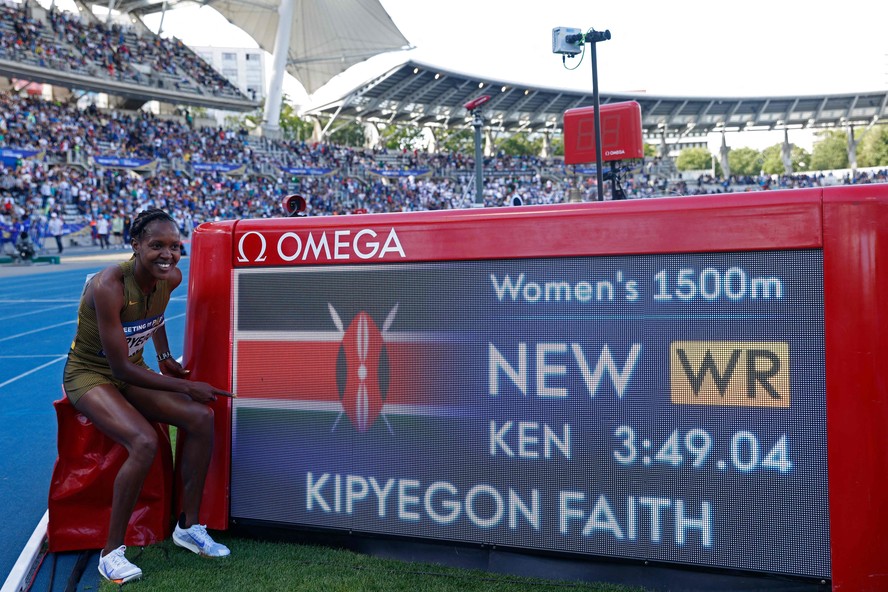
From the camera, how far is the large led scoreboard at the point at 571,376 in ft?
8.43

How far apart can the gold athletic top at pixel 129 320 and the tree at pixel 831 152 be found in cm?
11080

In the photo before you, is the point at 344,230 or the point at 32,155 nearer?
the point at 344,230

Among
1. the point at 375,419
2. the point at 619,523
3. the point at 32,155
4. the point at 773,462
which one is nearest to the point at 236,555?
the point at 375,419

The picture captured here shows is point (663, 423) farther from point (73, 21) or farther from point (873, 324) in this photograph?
point (73, 21)

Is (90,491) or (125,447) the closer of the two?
(125,447)

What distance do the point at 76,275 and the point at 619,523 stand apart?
69.9 ft

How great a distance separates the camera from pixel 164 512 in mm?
3738

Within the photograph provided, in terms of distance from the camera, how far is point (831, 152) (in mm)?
103625

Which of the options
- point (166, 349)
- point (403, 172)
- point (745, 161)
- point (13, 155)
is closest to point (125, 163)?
point (13, 155)

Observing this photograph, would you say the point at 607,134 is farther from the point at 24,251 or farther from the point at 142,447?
the point at 24,251

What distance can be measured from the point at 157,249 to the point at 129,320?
347 mm

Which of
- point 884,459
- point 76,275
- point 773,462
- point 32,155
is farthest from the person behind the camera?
point 32,155

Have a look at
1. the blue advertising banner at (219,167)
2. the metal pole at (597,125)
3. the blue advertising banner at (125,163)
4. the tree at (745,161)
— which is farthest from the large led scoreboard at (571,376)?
the tree at (745,161)

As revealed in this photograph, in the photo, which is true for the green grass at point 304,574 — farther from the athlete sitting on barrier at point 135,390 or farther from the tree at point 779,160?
the tree at point 779,160
